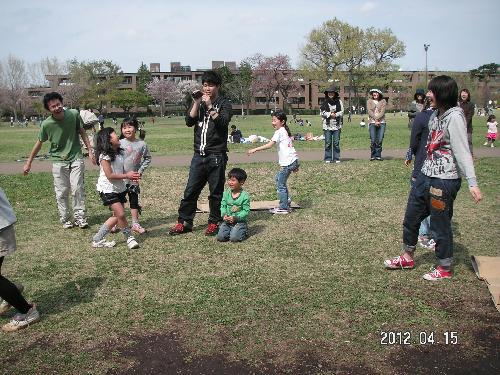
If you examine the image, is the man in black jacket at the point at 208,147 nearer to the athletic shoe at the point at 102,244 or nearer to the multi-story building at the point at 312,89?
the athletic shoe at the point at 102,244

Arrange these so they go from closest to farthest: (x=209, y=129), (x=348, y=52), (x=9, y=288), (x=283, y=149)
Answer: (x=9, y=288) → (x=209, y=129) → (x=283, y=149) → (x=348, y=52)

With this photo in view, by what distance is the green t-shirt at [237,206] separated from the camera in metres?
6.07

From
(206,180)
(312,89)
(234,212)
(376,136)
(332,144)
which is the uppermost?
(312,89)

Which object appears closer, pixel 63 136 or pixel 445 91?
pixel 445 91

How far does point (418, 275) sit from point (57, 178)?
508 cm

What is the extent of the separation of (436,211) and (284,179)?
3.15 m

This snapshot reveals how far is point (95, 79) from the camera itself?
7600 cm

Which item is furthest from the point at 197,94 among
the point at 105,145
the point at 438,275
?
the point at 438,275

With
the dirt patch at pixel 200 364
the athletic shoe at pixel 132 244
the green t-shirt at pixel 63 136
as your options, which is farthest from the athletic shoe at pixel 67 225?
the dirt patch at pixel 200 364

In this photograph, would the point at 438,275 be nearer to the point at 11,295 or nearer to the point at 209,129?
the point at 209,129

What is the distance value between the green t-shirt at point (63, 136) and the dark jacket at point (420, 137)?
465 cm

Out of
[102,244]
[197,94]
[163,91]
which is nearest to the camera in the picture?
[102,244]

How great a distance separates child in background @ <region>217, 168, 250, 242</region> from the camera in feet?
19.6

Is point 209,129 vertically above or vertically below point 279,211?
above
